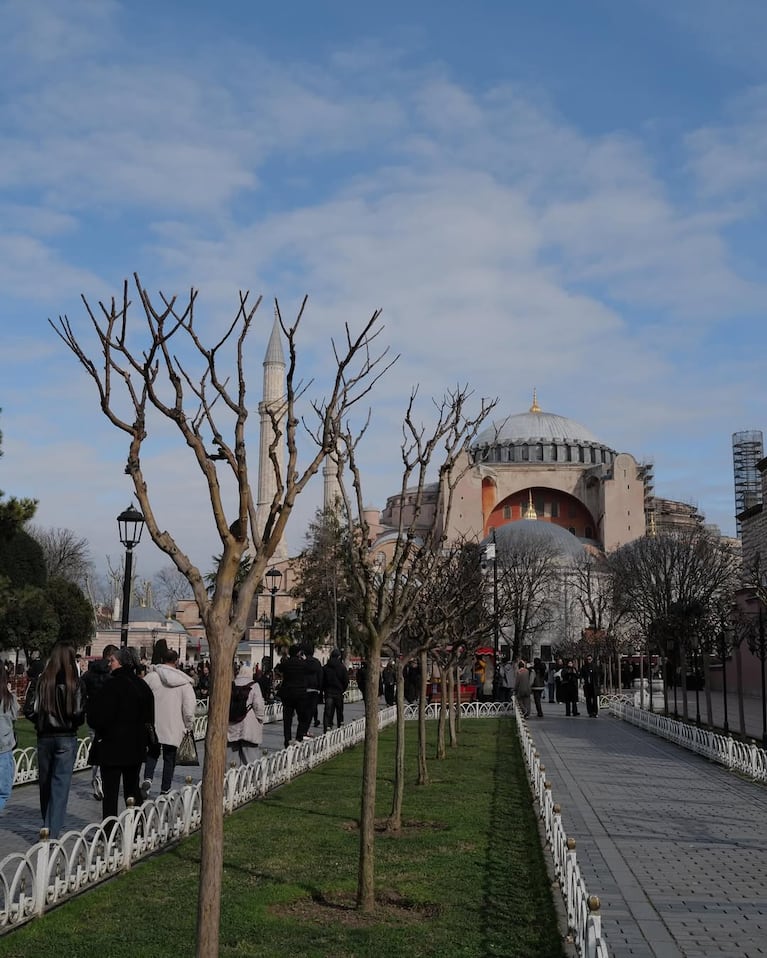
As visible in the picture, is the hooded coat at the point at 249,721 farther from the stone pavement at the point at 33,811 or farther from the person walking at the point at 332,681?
the person walking at the point at 332,681

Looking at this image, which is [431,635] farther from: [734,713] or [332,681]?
[734,713]

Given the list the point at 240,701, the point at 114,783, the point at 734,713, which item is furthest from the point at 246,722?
the point at 734,713

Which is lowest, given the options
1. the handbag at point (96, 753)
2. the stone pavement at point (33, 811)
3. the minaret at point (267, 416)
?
the stone pavement at point (33, 811)

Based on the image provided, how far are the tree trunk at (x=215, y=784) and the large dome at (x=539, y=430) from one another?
259ft

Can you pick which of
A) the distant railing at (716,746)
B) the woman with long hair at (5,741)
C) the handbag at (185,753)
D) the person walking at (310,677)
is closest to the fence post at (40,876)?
the woman with long hair at (5,741)

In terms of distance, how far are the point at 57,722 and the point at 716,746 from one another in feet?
34.9

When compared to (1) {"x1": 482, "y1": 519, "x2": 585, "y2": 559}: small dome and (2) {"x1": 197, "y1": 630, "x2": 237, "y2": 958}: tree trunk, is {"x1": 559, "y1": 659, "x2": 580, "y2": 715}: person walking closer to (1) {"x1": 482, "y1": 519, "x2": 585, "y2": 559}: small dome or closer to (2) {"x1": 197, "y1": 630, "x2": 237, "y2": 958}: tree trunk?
(2) {"x1": 197, "y1": 630, "x2": 237, "y2": 958}: tree trunk

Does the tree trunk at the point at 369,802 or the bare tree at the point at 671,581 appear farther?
the bare tree at the point at 671,581

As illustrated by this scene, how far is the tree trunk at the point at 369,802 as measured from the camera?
19.1 ft

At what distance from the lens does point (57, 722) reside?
6832 mm

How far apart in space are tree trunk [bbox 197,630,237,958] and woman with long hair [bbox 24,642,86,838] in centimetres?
303

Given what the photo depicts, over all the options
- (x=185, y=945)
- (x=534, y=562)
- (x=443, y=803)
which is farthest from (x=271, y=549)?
(x=534, y=562)

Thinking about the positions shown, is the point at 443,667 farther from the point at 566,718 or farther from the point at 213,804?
the point at 213,804

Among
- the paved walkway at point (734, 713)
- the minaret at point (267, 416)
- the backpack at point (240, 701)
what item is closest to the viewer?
the backpack at point (240, 701)
